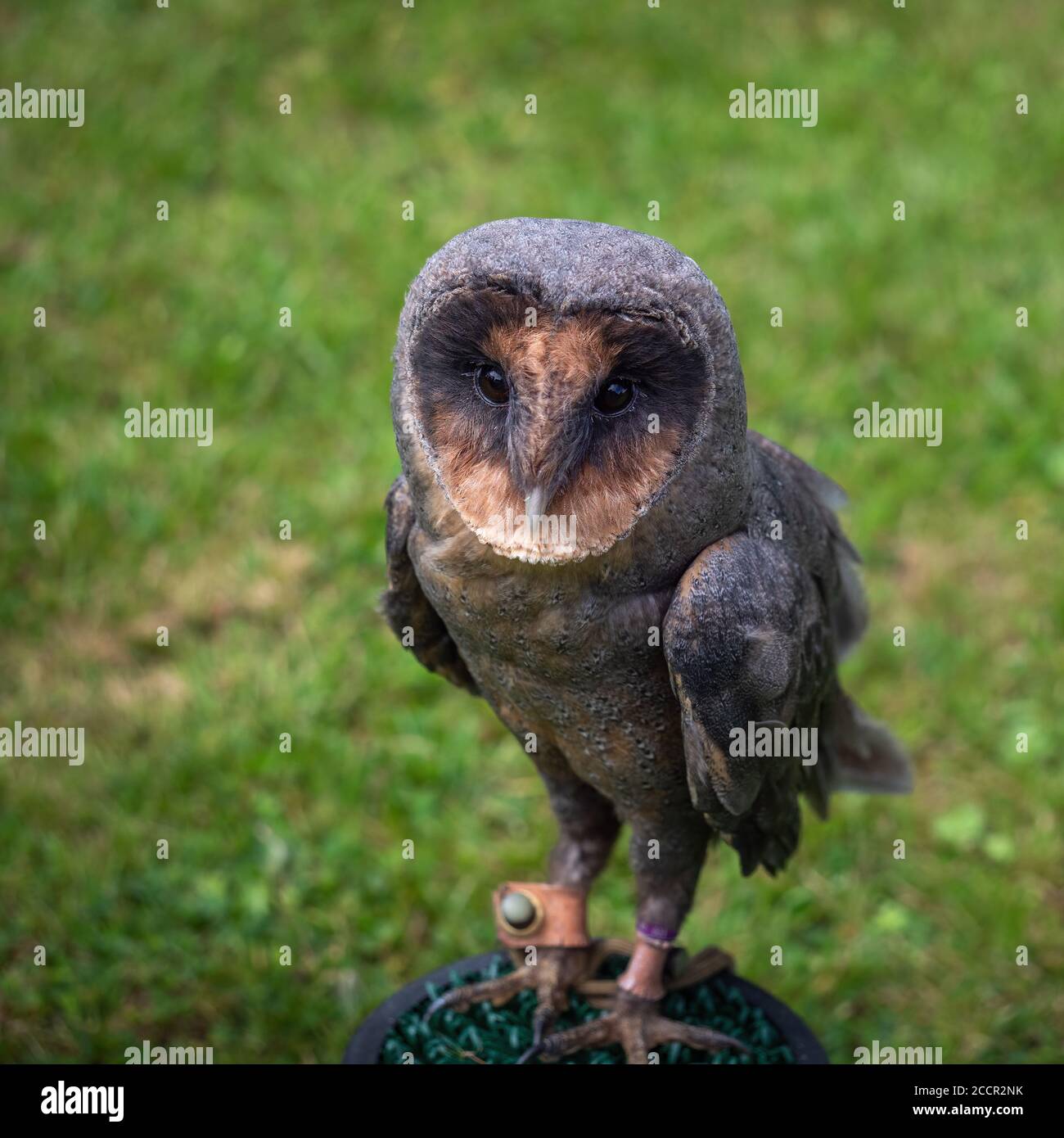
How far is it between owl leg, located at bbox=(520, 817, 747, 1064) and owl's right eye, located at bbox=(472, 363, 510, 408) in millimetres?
1043

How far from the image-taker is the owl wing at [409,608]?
238cm

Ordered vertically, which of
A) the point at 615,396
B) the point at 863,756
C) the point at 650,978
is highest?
the point at 615,396

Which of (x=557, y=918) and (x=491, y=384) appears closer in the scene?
(x=491, y=384)

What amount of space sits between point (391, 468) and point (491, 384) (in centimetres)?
303

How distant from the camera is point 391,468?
16.1ft

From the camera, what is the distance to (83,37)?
6.49 m

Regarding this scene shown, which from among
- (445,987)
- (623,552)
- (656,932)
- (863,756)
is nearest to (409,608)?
(623,552)

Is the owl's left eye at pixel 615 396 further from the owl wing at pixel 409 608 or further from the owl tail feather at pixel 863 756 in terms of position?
the owl tail feather at pixel 863 756

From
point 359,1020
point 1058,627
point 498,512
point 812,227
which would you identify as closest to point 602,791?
point 498,512

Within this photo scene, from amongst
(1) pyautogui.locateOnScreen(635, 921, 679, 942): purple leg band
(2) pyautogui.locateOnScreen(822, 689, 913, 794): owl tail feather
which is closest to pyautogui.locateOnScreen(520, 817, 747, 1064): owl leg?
(1) pyautogui.locateOnScreen(635, 921, 679, 942): purple leg band

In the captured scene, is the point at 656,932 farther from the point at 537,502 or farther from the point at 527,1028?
the point at 537,502

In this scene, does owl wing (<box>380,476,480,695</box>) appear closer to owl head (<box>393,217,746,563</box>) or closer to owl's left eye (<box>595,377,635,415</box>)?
owl head (<box>393,217,746,563</box>)

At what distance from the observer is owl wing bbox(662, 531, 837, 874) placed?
2.08 meters
